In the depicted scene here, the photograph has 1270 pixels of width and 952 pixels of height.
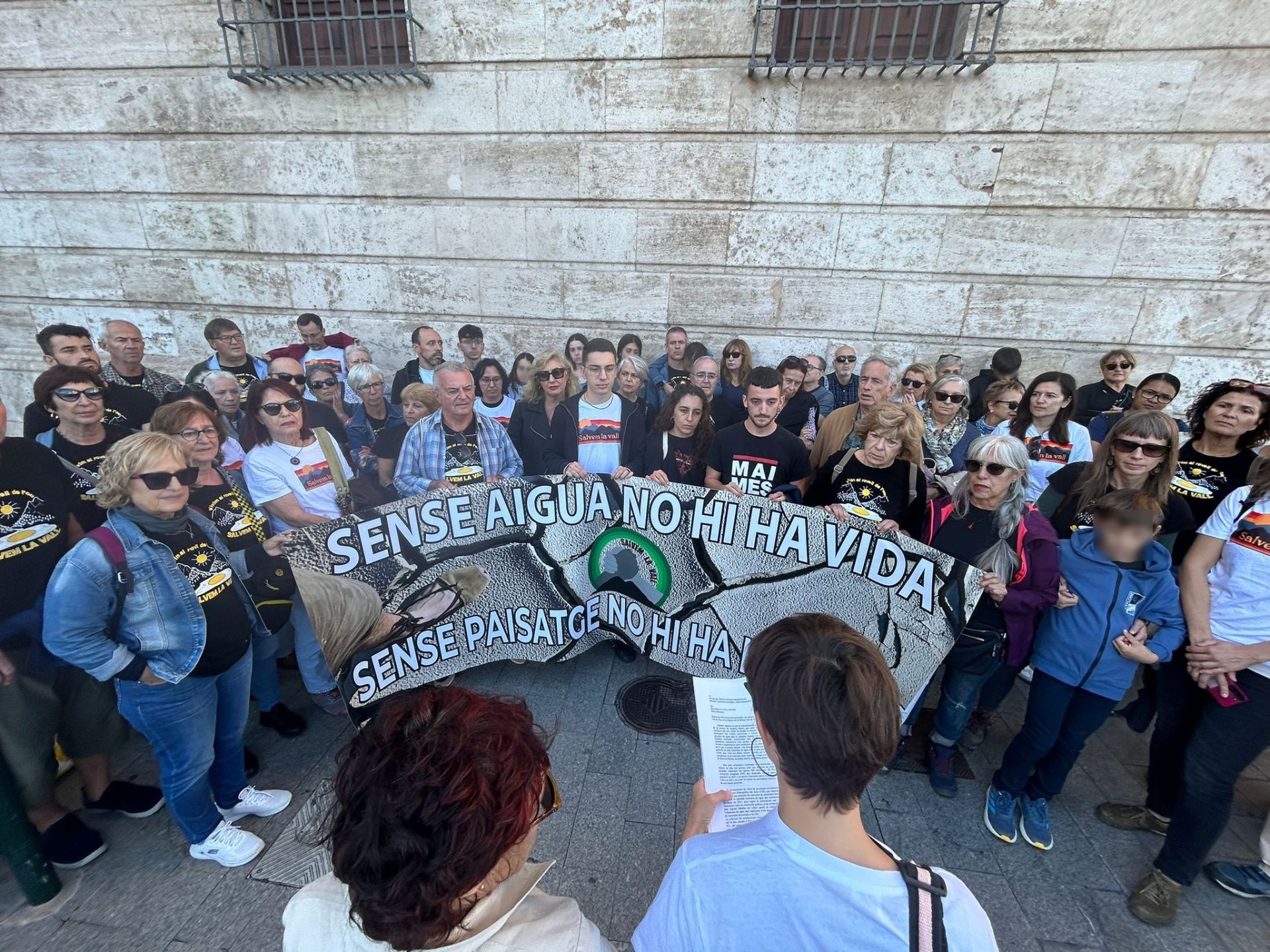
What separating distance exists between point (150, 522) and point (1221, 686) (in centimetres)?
452

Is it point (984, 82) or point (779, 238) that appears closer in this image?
point (984, 82)

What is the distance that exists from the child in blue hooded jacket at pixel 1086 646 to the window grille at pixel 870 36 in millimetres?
5388

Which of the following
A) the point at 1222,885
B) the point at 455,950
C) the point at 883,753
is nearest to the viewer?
the point at 455,950

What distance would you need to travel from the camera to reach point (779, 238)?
250 inches

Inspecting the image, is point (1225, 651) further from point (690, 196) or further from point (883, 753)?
point (690, 196)

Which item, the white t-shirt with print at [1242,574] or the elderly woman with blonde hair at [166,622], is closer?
the elderly woman with blonde hair at [166,622]

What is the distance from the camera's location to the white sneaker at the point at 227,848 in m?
2.42

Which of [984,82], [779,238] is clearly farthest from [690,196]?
[984,82]

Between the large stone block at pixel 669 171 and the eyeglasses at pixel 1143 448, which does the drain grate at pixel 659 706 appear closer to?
the eyeglasses at pixel 1143 448

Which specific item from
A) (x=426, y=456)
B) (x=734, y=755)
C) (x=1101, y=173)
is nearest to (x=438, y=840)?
(x=734, y=755)

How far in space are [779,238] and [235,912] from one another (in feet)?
23.2

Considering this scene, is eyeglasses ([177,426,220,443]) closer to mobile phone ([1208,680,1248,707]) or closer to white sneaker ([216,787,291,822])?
white sneaker ([216,787,291,822])

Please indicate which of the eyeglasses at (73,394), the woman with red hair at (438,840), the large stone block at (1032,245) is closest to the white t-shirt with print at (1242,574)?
the woman with red hair at (438,840)

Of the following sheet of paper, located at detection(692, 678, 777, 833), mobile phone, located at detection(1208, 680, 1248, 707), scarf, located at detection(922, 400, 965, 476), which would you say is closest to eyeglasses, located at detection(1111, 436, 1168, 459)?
mobile phone, located at detection(1208, 680, 1248, 707)
